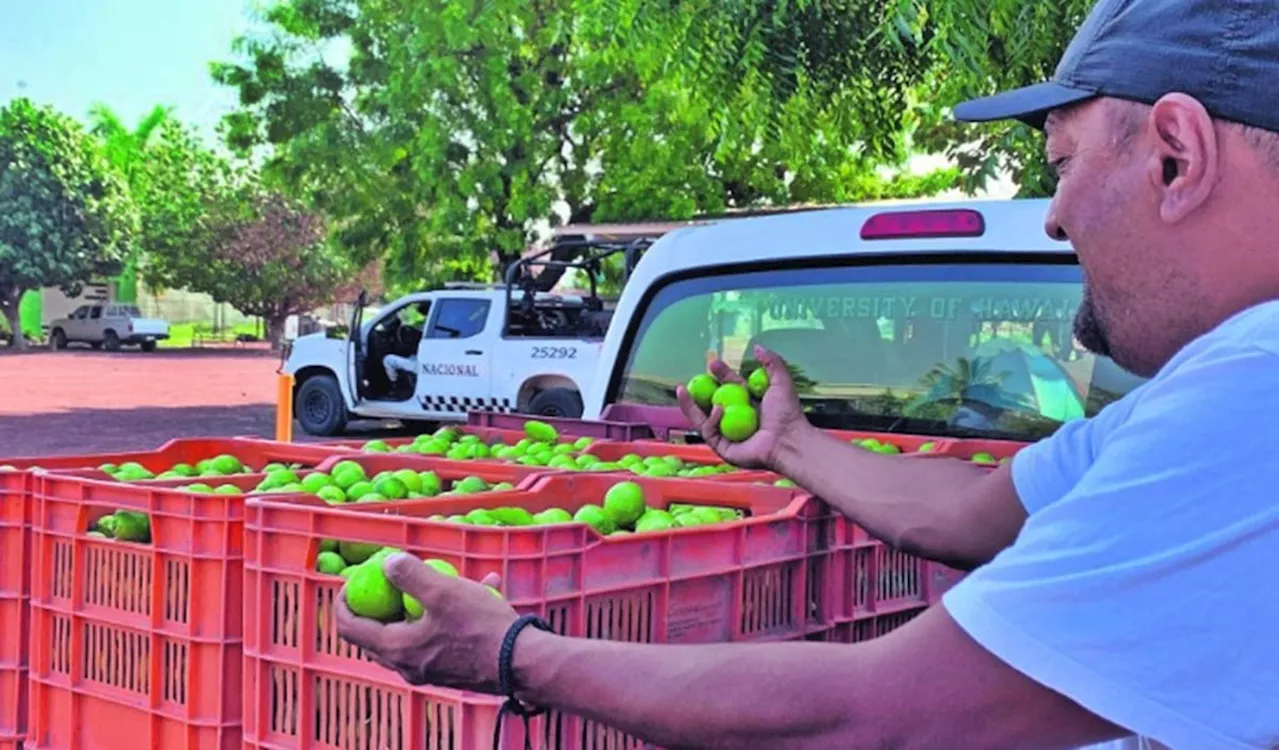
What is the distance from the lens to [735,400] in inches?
124

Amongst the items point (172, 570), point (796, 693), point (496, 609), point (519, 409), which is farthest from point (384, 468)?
point (519, 409)

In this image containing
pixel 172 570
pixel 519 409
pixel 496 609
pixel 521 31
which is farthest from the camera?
pixel 521 31

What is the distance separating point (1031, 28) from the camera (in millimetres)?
7098

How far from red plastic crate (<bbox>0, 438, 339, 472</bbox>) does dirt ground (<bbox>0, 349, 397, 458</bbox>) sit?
12974mm

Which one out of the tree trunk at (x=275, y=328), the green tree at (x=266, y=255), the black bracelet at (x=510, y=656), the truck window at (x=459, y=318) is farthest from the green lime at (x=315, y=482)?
the tree trunk at (x=275, y=328)

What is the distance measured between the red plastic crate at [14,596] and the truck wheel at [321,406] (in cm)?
1576

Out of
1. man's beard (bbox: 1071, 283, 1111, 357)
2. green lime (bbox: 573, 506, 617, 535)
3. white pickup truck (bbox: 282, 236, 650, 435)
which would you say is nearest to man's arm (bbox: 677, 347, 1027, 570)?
green lime (bbox: 573, 506, 617, 535)

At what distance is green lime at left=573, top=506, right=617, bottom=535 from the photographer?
2.83 meters

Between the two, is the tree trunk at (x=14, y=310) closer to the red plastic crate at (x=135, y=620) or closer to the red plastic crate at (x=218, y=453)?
the red plastic crate at (x=218, y=453)

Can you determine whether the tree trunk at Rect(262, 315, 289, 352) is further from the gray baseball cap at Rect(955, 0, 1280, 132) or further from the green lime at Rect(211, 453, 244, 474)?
the gray baseball cap at Rect(955, 0, 1280, 132)

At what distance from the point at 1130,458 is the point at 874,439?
9.48 ft

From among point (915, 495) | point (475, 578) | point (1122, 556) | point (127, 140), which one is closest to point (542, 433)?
point (915, 495)

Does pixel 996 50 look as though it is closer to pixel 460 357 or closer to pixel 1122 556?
pixel 1122 556

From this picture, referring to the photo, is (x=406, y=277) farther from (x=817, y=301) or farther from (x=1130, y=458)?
(x=1130, y=458)
